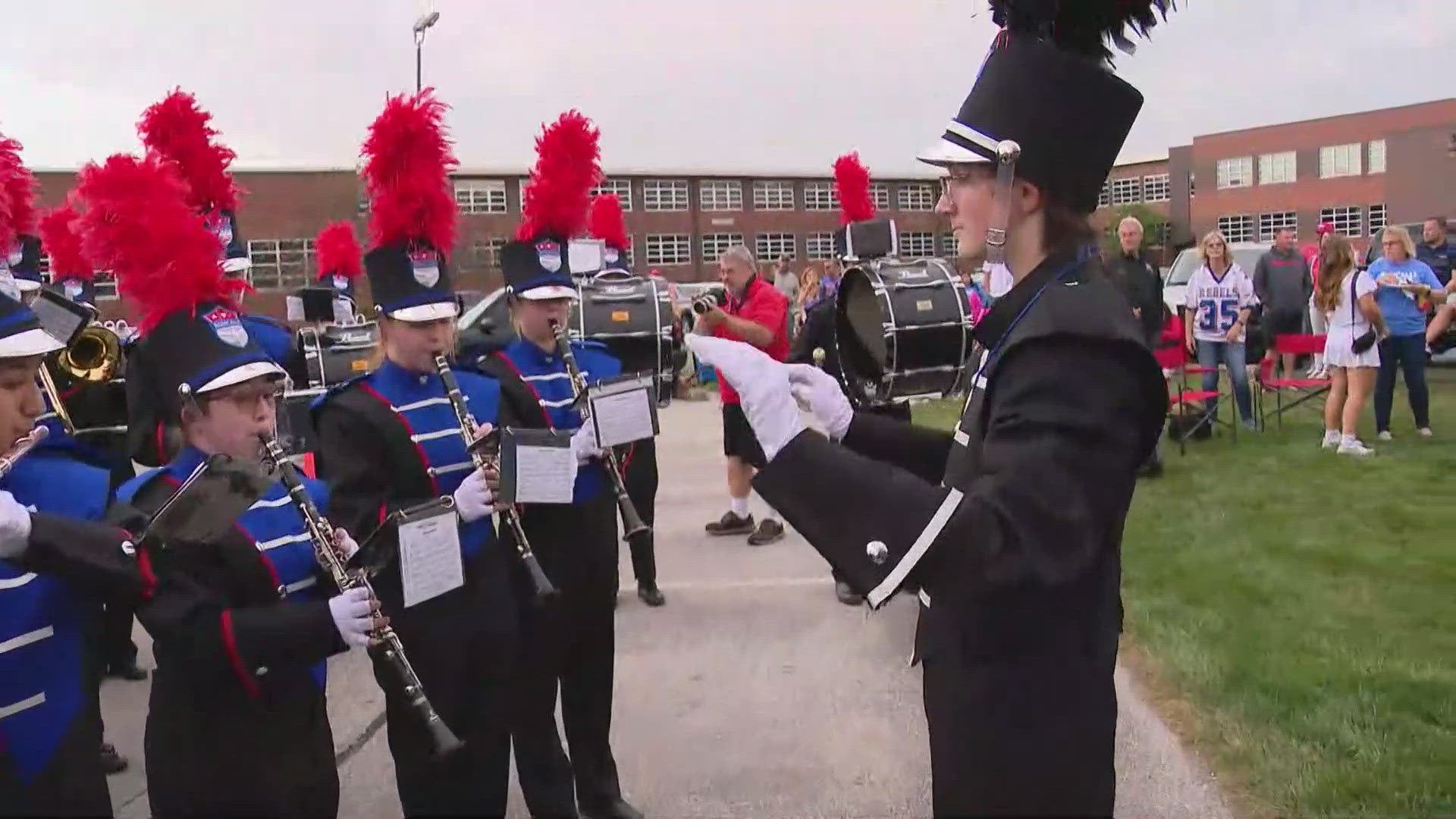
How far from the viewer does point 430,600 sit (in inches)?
127

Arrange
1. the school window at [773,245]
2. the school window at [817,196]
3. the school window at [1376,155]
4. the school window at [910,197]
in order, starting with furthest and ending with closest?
the school window at [817,196] → the school window at [773,245] → the school window at [1376,155] → the school window at [910,197]

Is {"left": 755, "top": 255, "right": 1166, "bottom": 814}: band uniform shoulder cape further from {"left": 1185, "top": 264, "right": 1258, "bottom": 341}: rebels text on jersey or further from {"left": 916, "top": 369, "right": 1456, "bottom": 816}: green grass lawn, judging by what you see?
{"left": 1185, "top": 264, "right": 1258, "bottom": 341}: rebels text on jersey

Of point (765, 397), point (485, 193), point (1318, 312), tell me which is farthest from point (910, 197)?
point (765, 397)

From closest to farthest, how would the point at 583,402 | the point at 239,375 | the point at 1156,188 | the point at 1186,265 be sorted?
the point at 239,375
the point at 583,402
the point at 1186,265
the point at 1156,188

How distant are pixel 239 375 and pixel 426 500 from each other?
2.72 ft

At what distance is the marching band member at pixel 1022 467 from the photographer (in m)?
1.60

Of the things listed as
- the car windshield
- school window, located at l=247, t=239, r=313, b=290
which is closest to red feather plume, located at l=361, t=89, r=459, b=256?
the car windshield

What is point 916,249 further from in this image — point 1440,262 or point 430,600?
point 430,600

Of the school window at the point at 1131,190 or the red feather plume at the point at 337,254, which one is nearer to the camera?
the red feather plume at the point at 337,254

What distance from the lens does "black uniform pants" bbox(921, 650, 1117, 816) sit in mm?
1792

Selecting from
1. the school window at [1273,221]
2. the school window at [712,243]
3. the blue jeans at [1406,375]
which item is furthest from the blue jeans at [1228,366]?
the school window at [1273,221]

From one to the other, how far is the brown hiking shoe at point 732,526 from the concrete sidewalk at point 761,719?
112cm

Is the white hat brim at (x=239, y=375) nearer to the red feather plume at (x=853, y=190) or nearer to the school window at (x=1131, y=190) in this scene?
the red feather plume at (x=853, y=190)

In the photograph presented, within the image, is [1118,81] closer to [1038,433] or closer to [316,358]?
[1038,433]
